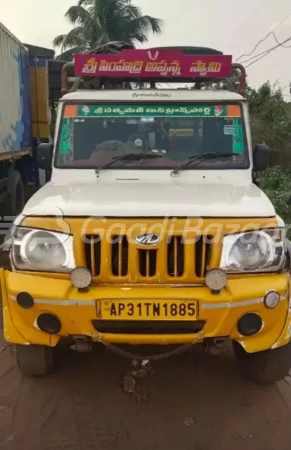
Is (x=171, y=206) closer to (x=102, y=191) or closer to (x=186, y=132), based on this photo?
(x=102, y=191)

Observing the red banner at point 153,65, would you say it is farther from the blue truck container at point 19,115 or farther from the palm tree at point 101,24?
the palm tree at point 101,24

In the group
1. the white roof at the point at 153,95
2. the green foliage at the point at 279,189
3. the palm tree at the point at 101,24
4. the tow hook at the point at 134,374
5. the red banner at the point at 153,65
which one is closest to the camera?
the tow hook at the point at 134,374

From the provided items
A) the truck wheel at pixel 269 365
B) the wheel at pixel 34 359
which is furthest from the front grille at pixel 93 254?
the truck wheel at pixel 269 365

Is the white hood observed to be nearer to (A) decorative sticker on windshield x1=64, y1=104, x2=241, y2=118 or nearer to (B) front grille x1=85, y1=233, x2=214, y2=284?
(B) front grille x1=85, y1=233, x2=214, y2=284

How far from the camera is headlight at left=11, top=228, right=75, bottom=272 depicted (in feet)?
10.0

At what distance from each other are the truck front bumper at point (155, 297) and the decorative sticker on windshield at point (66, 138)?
5.05ft

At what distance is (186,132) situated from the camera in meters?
4.39

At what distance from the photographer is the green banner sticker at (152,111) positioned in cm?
443

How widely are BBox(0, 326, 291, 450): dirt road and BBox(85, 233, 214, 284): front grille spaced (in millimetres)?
854

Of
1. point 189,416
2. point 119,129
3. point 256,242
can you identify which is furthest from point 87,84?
point 189,416

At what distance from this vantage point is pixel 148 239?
302cm

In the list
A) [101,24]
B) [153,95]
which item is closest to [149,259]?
[153,95]

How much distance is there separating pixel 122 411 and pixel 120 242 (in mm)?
1068

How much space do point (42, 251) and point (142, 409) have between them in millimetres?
1144
